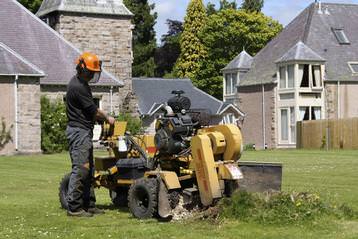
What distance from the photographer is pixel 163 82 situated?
189ft

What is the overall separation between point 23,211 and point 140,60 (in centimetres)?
6399

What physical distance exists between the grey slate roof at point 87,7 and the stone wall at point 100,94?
21.9 ft

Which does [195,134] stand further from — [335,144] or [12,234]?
[335,144]

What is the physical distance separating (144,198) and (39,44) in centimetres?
3046

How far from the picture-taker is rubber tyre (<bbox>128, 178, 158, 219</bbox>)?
34.8 ft

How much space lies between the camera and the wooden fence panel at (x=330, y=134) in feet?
142

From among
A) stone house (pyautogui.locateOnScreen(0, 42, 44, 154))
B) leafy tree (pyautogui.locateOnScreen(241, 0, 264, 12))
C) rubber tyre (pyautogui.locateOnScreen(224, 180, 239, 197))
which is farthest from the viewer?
leafy tree (pyautogui.locateOnScreen(241, 0, 264, 12))

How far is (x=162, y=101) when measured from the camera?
2149 inches

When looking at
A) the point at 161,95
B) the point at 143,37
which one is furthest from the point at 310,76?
the point at 143,37

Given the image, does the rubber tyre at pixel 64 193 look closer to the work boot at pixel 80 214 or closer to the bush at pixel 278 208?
the work boot at pixel 80 214

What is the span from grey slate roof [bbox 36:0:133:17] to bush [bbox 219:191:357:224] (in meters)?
35.7

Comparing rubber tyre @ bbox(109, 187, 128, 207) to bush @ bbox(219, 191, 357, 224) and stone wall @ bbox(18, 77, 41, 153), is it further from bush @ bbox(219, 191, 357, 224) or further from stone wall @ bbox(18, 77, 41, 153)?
stone wall @ bbox(18, 77, 41, 153)

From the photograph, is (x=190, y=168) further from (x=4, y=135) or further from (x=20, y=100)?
(x=20, y=100)

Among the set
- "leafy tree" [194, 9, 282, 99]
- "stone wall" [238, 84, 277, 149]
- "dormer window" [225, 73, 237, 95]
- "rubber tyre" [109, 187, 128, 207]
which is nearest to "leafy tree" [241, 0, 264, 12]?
"leafy tree" [194, 9, 282, 99]
